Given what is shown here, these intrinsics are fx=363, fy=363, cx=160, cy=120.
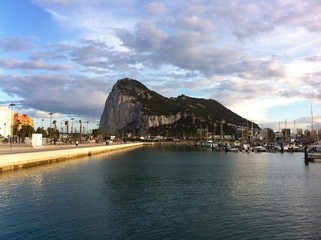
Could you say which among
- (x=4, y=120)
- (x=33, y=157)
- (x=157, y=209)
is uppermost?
(x=4, y=120)

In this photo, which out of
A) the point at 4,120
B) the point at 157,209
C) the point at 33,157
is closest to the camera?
the point at 157,209

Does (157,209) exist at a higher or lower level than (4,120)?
lower

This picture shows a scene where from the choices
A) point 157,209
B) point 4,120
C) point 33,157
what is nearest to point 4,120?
point 4,120

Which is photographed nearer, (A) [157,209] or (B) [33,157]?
(A) [157,209]

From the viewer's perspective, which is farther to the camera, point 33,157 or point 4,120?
point 4,120

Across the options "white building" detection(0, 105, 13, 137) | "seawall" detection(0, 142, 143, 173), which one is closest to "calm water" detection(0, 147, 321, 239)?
"seawall" detection(0, 142, 143, 173)

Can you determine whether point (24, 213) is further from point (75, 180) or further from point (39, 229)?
point (75, 180)

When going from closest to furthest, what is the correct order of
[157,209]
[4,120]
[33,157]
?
1. [157,209]
2. [33,157]
3. [4,120]

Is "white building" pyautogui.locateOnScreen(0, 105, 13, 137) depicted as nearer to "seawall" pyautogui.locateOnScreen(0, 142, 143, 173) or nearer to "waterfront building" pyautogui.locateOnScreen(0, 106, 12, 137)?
"waterfront building" pyautogui.locateOnScreen(0, 106, 12, 137)

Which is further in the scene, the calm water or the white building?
the white building

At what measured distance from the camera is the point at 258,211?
2978 cm

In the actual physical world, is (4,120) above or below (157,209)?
above

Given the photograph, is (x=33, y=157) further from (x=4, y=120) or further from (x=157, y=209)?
(x=4, y=120)

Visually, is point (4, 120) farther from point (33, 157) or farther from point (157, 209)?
point (157, 209)
